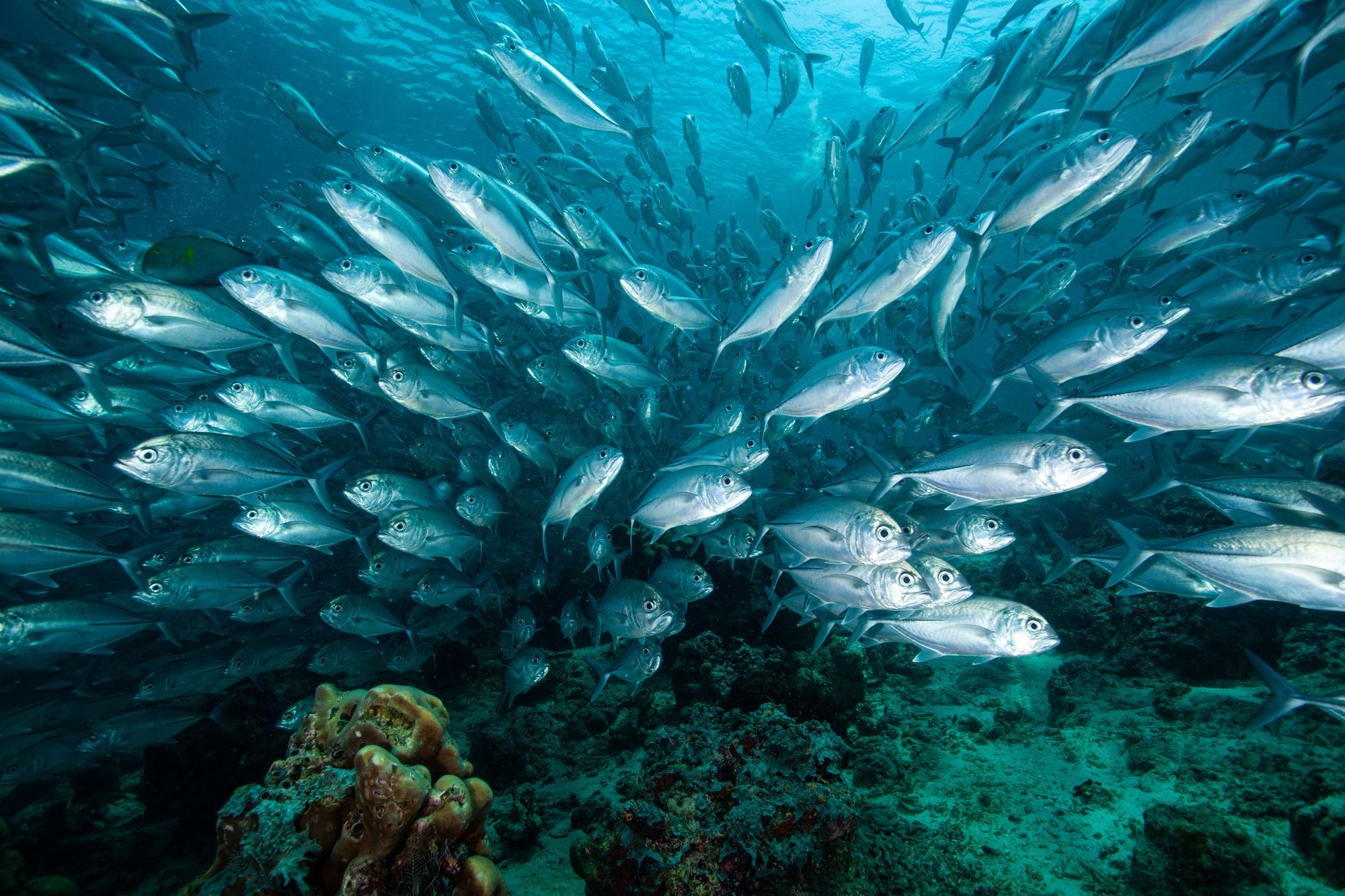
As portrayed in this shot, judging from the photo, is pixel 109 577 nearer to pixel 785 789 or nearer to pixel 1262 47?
pixel 785 789

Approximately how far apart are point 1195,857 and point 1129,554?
5.73ft

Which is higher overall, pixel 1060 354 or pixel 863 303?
pixel 1060 354

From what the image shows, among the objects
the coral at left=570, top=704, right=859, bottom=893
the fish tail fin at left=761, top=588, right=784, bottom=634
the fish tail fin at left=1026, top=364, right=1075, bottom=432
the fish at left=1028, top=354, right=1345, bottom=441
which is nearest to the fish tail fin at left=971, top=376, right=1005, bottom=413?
the fish tail fin at left=1026, top=364, right=1075, bottom=432

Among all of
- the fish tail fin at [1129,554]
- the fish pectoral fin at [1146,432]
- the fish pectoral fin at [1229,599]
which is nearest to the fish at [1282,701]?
the fish pectoral fin at [1229,599]

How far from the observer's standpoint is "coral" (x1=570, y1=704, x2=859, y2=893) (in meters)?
2.30

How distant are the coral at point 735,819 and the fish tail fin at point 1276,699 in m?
2.41

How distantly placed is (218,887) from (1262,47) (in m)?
9.97

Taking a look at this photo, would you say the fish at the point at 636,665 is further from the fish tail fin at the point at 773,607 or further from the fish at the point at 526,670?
the fish tail fin at the point at 773,607

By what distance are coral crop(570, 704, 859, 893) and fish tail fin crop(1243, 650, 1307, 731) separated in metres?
2.41

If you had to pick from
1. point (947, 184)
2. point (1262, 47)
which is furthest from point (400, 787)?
point (947, 184)

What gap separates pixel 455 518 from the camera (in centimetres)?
524

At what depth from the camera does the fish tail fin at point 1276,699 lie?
8.86 feet

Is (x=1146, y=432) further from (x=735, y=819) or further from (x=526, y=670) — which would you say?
(x=526, y=670)

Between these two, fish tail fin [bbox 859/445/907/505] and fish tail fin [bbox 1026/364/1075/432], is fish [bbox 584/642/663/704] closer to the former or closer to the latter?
fish tail fin [bbox 859/445/907/505]
